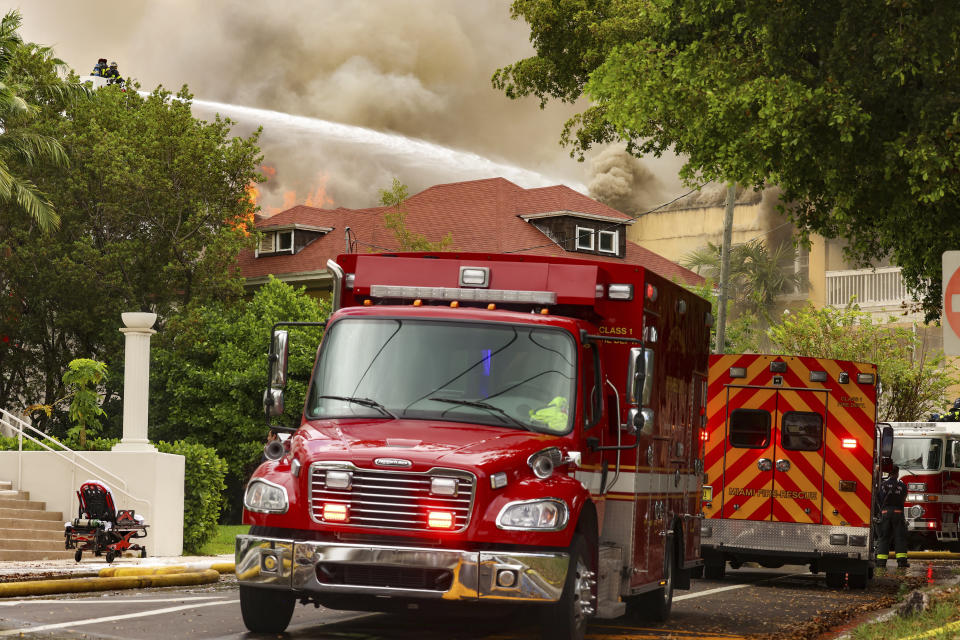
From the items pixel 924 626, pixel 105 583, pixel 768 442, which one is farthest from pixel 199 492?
pixel 924 626

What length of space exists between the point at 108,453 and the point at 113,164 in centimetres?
1789

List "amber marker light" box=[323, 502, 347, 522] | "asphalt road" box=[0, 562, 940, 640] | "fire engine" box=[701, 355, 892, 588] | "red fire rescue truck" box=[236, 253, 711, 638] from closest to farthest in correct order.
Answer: "red fire rescue truck" box=[236, 253, 711, 638], "amber marker light" box=[323, 502, 347, 522], "asphalt road" box=[0, 562, 940, 640], "fire engine" box=[701, 355, 892, 588]

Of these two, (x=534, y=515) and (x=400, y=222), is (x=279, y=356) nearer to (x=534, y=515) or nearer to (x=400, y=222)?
(x=534, y=515)

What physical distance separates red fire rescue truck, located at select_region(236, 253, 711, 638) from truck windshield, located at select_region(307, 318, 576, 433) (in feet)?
0.04

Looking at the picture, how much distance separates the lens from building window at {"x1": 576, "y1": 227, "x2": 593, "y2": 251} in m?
54.1

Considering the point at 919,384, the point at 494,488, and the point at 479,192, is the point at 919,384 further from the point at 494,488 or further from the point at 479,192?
the point at 494,488

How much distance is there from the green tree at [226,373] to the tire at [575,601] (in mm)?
29674

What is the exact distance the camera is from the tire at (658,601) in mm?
13672

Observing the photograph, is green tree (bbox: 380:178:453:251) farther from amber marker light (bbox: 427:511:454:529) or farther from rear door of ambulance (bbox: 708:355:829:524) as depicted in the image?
amber marker light (bbox: 427:511:454:529)

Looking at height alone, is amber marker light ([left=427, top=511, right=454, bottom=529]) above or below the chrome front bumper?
above

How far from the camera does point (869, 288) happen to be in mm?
55500

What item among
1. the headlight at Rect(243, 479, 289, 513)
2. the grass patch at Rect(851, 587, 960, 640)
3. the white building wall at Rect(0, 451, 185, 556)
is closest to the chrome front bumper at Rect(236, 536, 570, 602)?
the headlight at Rect(243, 479, 289, 513)

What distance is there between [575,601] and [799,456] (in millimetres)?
10874

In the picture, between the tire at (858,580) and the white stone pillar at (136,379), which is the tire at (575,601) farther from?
the white stone pillar at (136,379)
